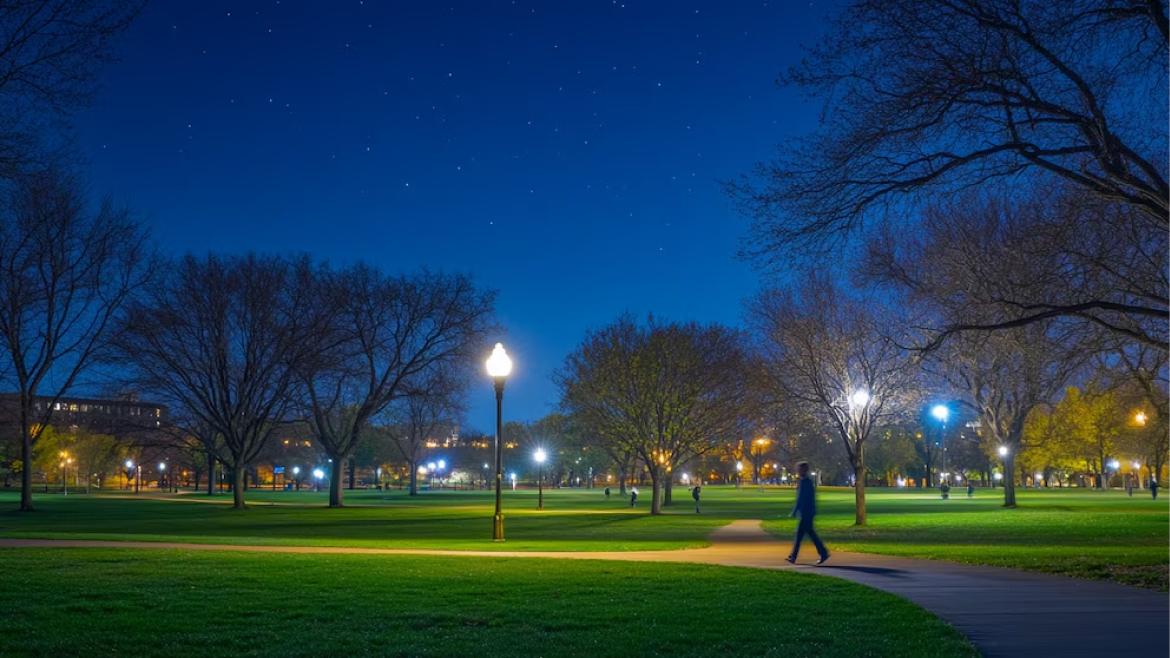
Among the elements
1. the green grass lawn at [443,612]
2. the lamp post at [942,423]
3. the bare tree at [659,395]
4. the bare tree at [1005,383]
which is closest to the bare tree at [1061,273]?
the bare tree at [1005,383]

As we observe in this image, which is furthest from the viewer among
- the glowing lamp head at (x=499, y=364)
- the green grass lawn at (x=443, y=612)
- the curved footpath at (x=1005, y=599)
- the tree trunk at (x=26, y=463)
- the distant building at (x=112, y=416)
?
the distant building at (x=112, y=416)

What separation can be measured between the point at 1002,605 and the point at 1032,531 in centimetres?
2309

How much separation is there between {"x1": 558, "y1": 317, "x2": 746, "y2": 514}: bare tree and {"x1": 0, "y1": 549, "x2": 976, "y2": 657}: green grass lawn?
35778 millimetres

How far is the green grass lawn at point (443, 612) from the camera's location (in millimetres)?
9852

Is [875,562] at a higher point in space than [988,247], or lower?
lower

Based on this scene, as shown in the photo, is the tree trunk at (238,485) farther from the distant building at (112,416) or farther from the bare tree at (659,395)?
the bare tree at (659,395)

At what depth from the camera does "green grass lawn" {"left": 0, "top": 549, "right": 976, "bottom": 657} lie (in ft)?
32.3

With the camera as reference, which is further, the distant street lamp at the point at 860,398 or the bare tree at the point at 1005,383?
the distant street lamp at the point at 860,398

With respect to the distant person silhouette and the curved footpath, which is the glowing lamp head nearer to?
the curved footpath

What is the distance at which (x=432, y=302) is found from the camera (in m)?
59.6

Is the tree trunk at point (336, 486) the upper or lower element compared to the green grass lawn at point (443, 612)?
lower

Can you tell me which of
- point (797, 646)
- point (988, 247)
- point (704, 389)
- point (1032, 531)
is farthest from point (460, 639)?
point (704, 389)

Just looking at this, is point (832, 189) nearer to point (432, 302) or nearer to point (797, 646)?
point (797, 646)

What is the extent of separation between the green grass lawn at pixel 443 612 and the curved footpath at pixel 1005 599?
58 cm
